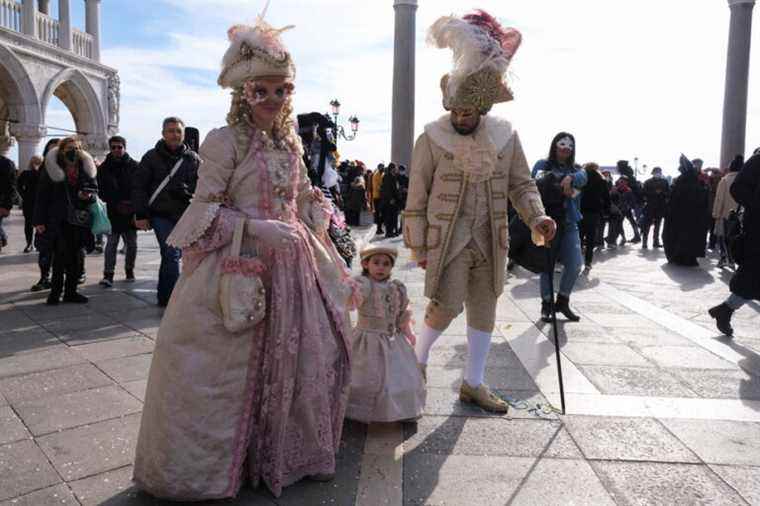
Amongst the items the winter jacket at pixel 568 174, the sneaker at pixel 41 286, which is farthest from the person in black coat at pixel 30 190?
the winter jacket at pixel 568 174

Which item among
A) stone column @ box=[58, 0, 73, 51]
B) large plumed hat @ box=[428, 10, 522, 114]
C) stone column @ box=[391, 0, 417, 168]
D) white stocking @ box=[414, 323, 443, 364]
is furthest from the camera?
stone column @ box=[58, 0, 73, 51]

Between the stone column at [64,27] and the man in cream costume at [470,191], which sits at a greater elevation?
the stone column at [64,27]

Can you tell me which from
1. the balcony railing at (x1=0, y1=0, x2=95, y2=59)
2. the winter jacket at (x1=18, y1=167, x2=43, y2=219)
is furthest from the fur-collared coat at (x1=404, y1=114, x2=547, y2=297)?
the balcony railing at (x1=0, y1=0, x2=95, y2=59)

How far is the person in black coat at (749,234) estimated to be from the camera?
5.18m

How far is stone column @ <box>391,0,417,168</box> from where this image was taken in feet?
66.8

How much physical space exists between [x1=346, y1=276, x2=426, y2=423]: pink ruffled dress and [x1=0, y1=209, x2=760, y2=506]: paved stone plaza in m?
0.12

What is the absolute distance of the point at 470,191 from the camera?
341 centimetres

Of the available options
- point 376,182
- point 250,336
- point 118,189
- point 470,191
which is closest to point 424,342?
point 470,191

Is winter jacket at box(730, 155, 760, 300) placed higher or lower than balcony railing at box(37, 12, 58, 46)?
lower

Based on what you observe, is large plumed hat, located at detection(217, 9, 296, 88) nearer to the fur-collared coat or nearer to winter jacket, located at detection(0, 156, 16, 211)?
the fur-collared coat

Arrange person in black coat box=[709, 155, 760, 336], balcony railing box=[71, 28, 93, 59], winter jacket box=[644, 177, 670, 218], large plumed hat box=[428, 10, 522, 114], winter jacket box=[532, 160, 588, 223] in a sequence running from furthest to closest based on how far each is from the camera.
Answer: balcony railing box=[71, 28, 93, 59]
winter jacket box=[644, 177, 670, 218]
winter jacket box=[532, 160, 588, 223]
person in black coat box=[709, 155, 760, 336]
large plumed hat box=[428, 10, 522, 114]

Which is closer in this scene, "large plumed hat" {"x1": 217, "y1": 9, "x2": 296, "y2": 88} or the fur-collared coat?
"large plumed hat" {"x1": 217, "y1": 9, "x2": 296, "y2": 88}

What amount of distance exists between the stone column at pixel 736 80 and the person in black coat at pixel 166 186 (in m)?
18.4

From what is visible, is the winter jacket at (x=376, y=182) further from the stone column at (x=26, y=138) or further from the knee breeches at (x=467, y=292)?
the knee breeches at (x=467, y=292)
